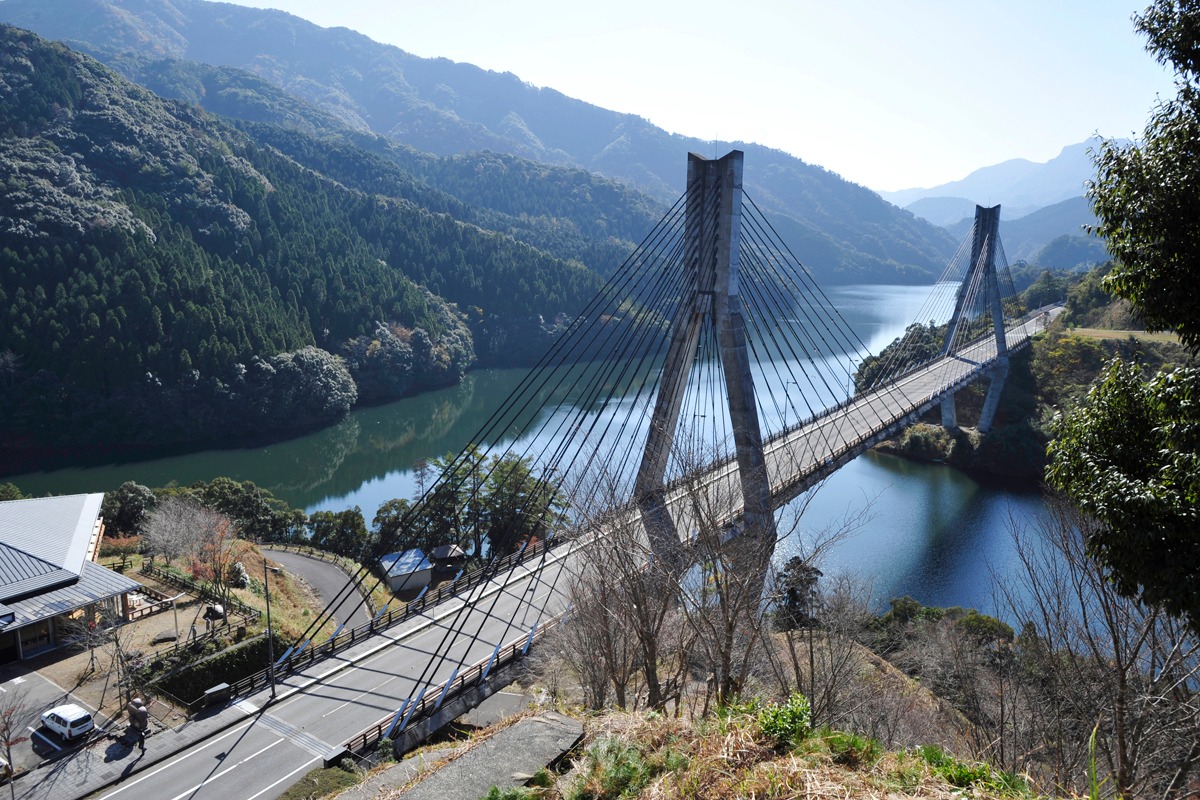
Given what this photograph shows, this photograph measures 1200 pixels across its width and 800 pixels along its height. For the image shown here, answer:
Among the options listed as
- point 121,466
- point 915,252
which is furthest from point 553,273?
point 915,252

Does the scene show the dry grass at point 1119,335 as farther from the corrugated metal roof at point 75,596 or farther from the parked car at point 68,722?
the parked car at point 68,722

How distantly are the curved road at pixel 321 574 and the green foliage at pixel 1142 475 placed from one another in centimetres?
1831

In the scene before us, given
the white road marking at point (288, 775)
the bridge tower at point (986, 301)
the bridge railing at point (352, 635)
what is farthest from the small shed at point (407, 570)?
the bridge tower at point (986, 301)

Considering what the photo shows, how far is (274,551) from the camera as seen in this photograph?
987 inches

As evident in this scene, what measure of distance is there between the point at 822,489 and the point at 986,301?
19.9 m

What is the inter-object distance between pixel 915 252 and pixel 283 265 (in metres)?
134

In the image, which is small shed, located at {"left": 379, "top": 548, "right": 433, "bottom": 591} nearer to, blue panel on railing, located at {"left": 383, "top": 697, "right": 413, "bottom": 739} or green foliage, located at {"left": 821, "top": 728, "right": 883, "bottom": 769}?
blue panel on railing, located at {"left": 383, "top": 697, "right": 413, "bottom": 739}

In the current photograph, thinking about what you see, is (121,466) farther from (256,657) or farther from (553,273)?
(553,273)

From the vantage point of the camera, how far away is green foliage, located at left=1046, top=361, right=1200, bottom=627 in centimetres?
432

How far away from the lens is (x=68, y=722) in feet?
41.9

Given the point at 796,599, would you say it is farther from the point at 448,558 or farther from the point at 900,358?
the point at 900,358

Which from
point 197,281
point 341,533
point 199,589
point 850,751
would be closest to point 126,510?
point 341,533

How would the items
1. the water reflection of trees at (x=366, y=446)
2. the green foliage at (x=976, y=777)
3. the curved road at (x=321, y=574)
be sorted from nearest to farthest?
the green foliage at (x=976, y=777) < the curved road at (x=321, y=574) < the water reflection of trees at (x=366, y=446)

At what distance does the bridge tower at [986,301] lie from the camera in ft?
131
